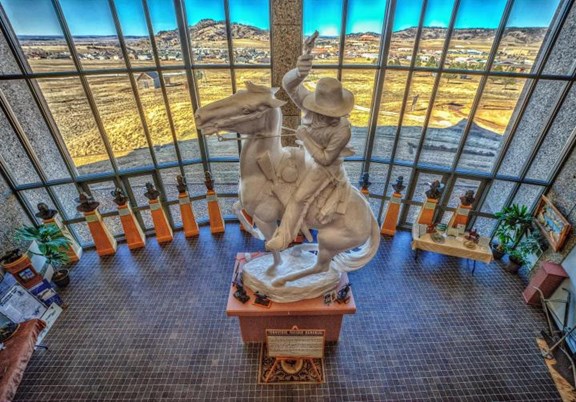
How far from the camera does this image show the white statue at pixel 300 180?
110 inches

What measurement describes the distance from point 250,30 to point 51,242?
5.03 m

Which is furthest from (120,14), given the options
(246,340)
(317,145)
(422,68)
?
(246,340)

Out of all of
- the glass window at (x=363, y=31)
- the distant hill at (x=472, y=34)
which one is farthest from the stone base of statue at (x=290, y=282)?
→ the distant hill at (x=472, y=34)

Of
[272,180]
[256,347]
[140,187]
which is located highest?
[272,180]

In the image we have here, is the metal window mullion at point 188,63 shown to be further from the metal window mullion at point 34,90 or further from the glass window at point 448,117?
the glass window at point 448,117

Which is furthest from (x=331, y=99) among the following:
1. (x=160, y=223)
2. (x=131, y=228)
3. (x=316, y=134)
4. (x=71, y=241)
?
(x=71, y=241)

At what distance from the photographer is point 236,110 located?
278 centimetres

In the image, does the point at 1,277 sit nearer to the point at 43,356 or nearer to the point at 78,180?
the point at 43,356

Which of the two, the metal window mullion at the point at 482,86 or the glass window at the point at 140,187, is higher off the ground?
the metal window mullion at the point at 482,86

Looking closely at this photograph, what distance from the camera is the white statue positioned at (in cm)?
279

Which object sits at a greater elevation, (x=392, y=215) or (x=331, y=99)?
(x=331, y=99)

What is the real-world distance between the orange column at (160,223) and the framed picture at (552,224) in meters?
7.15

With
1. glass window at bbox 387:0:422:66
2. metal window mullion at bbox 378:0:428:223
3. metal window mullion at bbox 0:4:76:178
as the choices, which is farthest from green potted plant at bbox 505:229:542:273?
metal window mullion at bbox 0:4:76:178

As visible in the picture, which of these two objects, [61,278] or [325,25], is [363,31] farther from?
[61,278]
